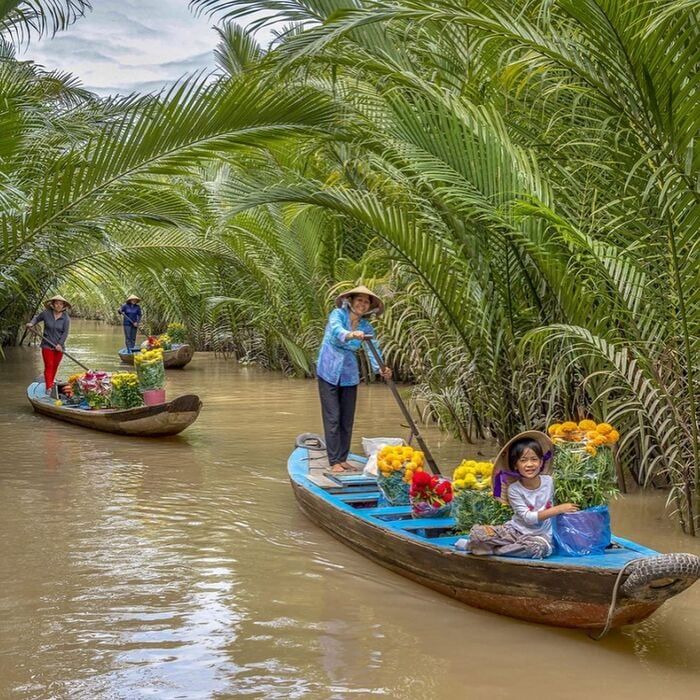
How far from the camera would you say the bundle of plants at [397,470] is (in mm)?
6016

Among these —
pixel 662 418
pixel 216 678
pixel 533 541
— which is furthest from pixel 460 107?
pixel 216 678

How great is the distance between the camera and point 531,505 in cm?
473

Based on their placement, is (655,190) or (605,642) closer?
(605,642)

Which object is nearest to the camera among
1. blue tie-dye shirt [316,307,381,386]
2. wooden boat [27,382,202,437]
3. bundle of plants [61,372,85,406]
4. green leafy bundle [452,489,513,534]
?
green leafy bundle [452,489,513,534]

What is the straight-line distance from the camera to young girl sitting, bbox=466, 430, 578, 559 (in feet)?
14.9

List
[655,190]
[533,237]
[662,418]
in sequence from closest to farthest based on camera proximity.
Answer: [655,190], [662,418], [533,237]

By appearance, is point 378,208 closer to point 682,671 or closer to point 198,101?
point 198,101

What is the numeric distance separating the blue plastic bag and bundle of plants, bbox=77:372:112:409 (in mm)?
7867

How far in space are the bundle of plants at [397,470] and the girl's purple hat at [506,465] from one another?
1.15m

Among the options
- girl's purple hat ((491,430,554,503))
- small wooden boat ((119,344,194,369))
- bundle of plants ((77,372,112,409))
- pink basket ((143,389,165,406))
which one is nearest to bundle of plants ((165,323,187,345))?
small wooden boat ((119,344,194,369))

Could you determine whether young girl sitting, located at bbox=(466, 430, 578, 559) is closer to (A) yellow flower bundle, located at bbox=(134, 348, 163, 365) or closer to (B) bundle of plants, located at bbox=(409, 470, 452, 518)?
(B) bundle of plants, located at bbox=(409, 470, 452, 518)

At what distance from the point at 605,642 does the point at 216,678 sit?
1823mm

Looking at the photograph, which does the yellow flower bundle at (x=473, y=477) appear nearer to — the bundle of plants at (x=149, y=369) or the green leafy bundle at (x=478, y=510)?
the green leafy bundle at (x=478, y=510)

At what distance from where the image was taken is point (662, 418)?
630 cm
